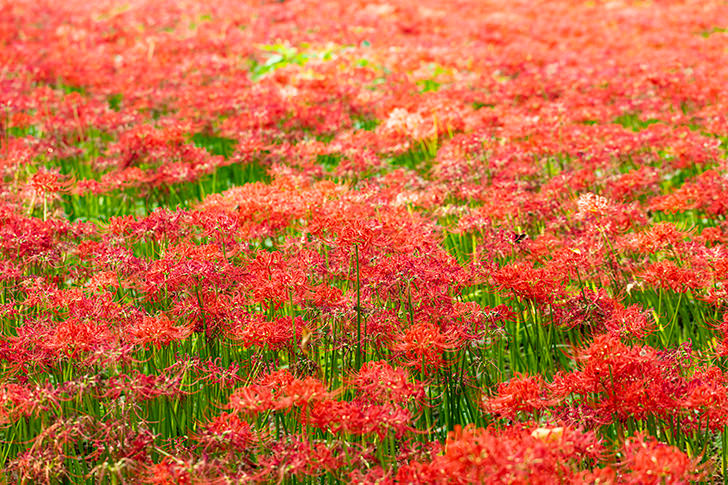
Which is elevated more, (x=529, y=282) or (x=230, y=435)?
(x=529, y=282)

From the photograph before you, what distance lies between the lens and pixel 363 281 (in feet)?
14.7

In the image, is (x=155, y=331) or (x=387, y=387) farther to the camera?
(x=155, y=331)

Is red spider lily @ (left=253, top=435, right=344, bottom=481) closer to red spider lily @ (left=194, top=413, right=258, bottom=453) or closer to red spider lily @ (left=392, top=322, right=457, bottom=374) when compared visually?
red spider lily @ (left=194, top=413, right=258, bottom=453)

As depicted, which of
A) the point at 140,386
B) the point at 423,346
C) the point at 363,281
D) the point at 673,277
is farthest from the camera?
the point at 673,277

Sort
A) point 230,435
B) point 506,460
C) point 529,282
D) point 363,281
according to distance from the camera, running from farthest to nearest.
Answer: point 363,281 → point 529,282 → point 230,435 → point 506,460

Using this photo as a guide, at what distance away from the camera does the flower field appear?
10.6ft

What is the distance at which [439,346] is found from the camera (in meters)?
3.59

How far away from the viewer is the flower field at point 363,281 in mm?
3225

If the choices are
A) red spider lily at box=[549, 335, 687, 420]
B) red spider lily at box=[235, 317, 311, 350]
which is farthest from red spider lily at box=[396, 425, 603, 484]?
red spider lily at box=[235, 317, 311, 350]

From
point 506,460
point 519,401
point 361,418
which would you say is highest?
point 506,460

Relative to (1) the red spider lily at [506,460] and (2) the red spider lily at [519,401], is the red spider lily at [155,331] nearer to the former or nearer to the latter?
(1) the red spider lily at [506,460]

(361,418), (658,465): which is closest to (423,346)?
(361,418)

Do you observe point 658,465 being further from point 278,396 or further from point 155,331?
point 155,331

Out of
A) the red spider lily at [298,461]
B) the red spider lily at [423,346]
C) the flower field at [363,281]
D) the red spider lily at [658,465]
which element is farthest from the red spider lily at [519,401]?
the red spider lily at [298,461]
